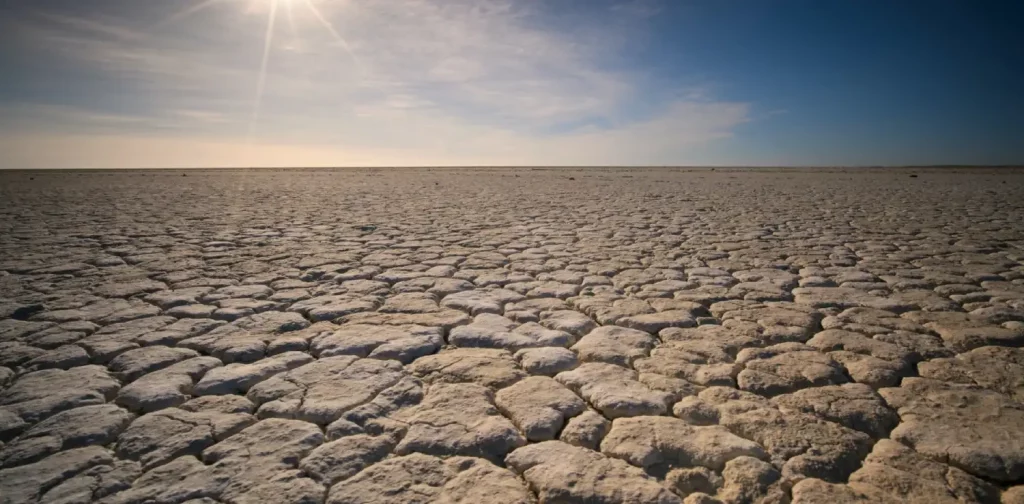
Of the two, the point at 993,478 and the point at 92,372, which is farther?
the point at 92,372

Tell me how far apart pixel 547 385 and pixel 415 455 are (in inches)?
22.4

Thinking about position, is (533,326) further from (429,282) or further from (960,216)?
(960,216)

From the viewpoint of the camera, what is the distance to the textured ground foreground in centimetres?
128

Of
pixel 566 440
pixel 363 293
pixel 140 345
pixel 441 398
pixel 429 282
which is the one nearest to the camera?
pixel 566 440

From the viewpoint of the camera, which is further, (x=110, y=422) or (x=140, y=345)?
(x=140, y=345)

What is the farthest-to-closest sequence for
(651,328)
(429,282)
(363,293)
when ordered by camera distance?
1. (429,282)
2. (363,293)
3. (651,328)

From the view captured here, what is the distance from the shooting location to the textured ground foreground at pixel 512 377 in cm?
128

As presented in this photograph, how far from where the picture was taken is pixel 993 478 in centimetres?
128

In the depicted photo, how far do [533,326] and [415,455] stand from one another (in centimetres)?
110

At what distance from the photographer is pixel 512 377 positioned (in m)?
1.85

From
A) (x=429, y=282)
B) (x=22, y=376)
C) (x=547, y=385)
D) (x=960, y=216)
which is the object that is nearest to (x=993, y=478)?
(x=547, y=385)

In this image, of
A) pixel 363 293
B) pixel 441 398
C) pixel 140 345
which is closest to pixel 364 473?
pixel 441 398

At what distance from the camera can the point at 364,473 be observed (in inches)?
51.4

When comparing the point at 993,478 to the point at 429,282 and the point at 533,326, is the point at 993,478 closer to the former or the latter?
the point at 533,326
